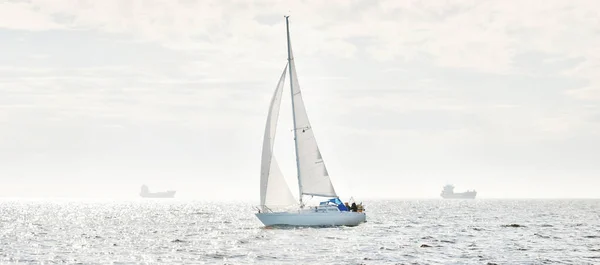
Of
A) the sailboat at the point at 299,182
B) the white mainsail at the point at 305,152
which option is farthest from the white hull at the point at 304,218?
the white mainsail at the point at 305,152

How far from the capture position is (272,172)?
62.4 metres

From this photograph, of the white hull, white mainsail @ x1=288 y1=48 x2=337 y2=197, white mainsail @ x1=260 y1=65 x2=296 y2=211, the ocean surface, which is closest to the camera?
the ocean surface

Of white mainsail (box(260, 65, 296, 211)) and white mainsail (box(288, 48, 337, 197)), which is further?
white mainsail (box(288, 48, 337, 197))

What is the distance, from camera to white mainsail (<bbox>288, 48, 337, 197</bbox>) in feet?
211

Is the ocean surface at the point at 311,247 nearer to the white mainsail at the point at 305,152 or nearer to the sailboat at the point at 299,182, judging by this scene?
the sailboat at the point at 299,182

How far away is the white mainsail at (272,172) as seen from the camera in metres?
61.8

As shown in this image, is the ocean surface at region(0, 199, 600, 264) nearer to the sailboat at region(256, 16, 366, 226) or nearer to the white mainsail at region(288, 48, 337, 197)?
the sailboat at region(256, 16, 366, 226)

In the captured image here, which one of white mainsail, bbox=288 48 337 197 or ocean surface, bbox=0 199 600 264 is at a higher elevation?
white mainsail, bbox=288 48 337 197

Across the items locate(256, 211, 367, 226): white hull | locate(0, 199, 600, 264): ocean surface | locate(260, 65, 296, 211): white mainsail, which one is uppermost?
locate(260, 65, 296, 211): white mainsail

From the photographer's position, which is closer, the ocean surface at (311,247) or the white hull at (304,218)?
the ocean surface at (311,247)

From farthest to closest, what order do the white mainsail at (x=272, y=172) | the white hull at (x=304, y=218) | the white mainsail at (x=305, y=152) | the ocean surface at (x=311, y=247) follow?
1. the white mainsail at (x=305, y=152)
2. the white mainsail at (x=272, y=172)
3. the white hull at (x=304, y=218)
4. the ocean surface at (x=311, y=247)

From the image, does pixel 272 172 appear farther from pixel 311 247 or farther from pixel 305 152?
pixel 311 247

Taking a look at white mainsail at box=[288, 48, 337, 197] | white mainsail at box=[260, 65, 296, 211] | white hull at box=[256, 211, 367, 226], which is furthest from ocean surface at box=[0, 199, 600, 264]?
white mainsail at box=[288, 48, 337, 197]

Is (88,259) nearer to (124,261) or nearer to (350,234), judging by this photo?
(124,261)
